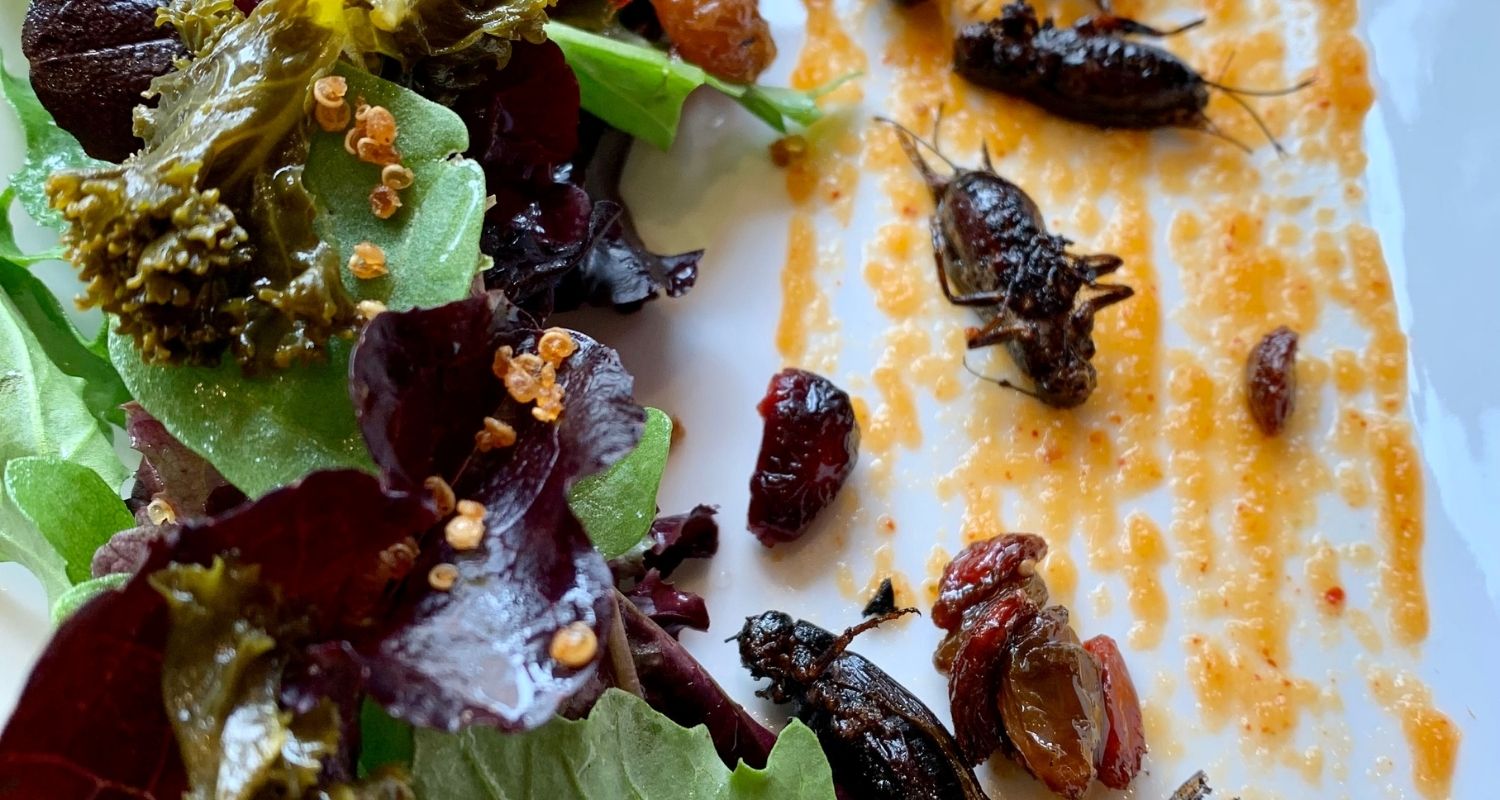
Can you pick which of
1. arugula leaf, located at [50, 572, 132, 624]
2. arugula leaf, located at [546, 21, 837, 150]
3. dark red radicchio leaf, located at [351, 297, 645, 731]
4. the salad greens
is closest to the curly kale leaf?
the salad greens

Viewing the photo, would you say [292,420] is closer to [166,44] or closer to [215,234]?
[215,234]

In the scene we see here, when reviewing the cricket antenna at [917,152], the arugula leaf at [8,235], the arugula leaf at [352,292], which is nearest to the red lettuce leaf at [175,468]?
the arugula leaf at [352,292]

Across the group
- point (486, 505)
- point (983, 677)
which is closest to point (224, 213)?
point (486, 505)

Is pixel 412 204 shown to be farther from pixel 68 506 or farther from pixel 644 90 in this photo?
pixel 644 90

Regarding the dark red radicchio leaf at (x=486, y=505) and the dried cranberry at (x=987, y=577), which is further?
the dried cranberry at (x=987, y=577)

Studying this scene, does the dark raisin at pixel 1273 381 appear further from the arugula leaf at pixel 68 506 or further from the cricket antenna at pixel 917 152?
the arugula leaf at pixel 68 506
